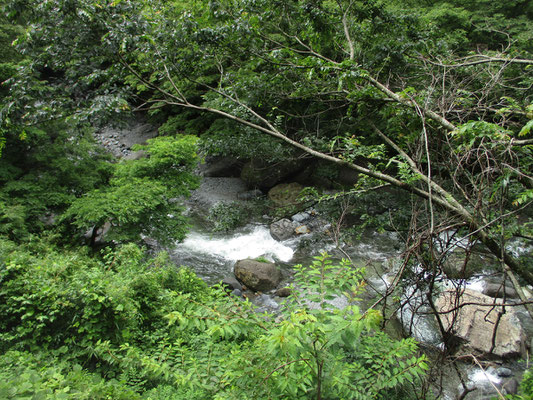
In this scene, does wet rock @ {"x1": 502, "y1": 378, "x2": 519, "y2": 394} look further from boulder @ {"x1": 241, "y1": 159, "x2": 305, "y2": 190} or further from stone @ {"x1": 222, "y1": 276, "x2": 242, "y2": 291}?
boulder @ {"x1": 241, "y1": 159, "x2": 305, "y2": 190}

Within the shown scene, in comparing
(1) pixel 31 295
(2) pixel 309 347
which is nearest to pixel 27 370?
(1) pixel 31 295

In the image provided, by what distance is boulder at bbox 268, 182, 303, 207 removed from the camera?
1343 centimetres

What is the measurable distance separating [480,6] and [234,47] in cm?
1300

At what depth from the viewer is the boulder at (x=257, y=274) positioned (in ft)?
27.9

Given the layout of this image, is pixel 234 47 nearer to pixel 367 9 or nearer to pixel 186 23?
pixel 186 23

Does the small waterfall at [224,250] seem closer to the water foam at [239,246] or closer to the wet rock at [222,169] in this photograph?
the water foam at [239,246]

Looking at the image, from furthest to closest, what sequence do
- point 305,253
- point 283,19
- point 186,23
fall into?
point 305,253, point 283,19, point 186,23

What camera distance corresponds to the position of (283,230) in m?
11.5

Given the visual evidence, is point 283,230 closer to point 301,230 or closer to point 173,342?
point 301,230

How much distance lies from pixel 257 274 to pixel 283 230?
10.3 feet

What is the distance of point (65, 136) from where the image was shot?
28.0 ft

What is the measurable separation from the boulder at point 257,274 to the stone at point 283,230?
230cm

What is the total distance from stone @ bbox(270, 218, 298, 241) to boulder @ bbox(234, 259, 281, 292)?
2303mm

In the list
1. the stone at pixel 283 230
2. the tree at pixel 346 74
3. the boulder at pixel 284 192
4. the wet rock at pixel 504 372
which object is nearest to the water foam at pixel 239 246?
the stone at pixel 283 230
